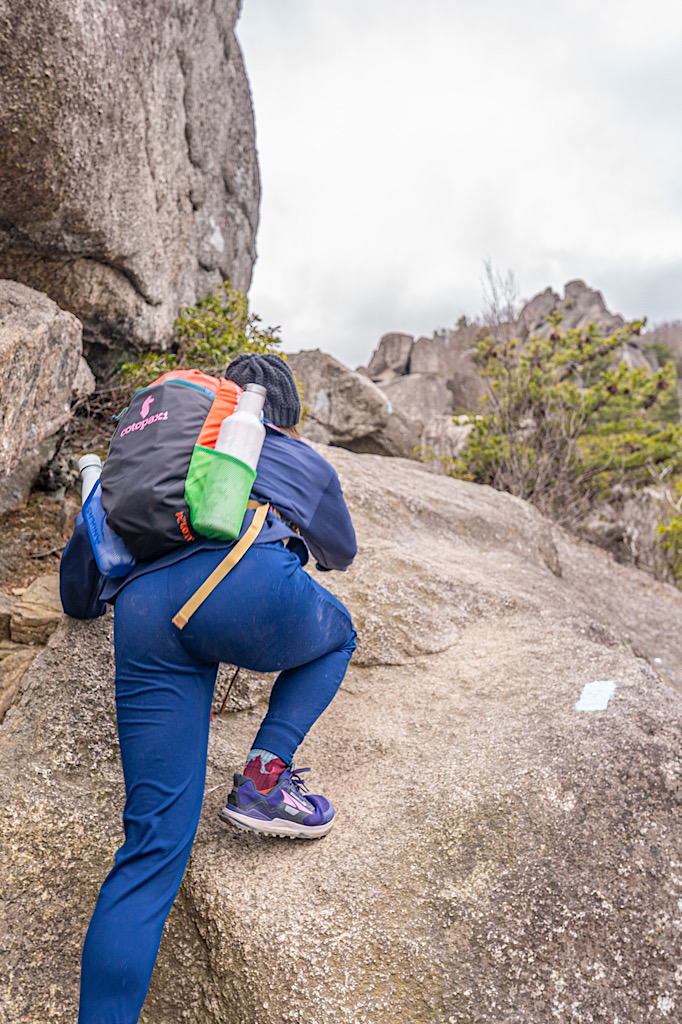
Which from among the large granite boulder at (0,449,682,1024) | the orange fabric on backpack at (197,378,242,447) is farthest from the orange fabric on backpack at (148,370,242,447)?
the large granite boulder at (0,449,682,1024)

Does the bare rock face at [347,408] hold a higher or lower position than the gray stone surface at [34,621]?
Result: higher

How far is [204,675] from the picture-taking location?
2.07 meters

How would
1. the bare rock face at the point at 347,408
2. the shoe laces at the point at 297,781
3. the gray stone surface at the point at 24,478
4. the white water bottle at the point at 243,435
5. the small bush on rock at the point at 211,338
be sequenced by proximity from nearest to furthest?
the white water bottle at the point at 243,435 < the shoe laces at the point at 297,781 < the gray stone surface at the point at 24,478 < the small bush on rock at the point at 211,338 < the bare rock face at the point at 347,408

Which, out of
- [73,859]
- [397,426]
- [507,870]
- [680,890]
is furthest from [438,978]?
[397,426]

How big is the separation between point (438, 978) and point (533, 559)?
4.48 metres

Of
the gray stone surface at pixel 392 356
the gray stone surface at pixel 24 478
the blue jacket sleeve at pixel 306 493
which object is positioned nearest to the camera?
the blue jacket sleeve at pixel 306 493

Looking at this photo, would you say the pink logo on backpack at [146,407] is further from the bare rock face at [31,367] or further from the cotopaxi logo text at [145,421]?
the bare rock face at [31,367]

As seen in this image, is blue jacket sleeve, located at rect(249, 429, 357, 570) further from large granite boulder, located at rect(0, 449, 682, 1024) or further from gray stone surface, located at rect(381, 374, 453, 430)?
gray stone surface, located at rect(381, 374, 453, 430)

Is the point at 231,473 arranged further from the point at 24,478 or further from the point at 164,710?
the point at 24,478

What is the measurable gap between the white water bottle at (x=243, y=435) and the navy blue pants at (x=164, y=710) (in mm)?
296

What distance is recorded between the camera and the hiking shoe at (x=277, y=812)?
2283 mm

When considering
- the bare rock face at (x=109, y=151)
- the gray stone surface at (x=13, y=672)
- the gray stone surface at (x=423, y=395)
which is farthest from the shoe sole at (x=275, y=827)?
the gray stone surface at (x=423, y=395)

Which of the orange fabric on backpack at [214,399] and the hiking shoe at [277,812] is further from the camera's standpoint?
the hiking shoe at [277,812]

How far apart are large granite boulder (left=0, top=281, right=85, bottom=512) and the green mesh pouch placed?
160 cm
